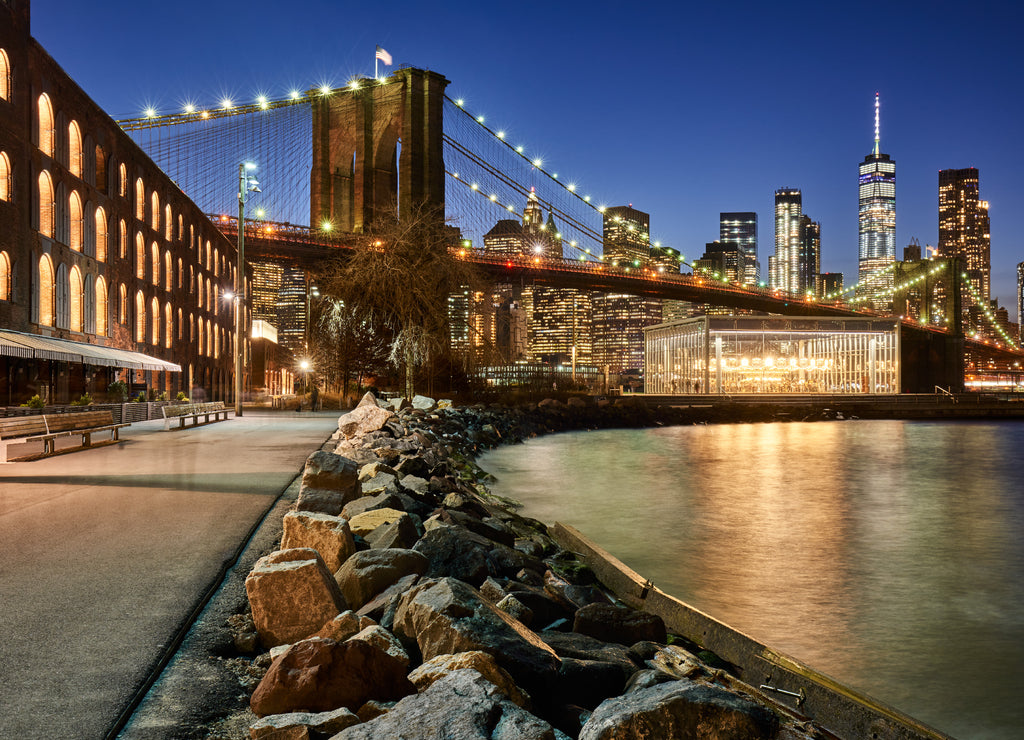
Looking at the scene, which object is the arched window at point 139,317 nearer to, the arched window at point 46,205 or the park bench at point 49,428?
the arched window at point 46,205

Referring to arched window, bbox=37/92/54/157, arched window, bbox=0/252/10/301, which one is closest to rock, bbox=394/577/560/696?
arched window, bbox=0/252/10/301

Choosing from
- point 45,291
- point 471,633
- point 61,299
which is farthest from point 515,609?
point 61,299

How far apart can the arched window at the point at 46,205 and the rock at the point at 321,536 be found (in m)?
24.4

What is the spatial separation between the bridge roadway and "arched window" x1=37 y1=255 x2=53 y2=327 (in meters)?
12.4

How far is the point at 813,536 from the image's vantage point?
11.3 metres

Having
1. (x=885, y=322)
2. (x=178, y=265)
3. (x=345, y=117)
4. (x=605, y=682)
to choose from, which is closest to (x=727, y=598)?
(x=605, y=682)

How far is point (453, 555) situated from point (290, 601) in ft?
5.60

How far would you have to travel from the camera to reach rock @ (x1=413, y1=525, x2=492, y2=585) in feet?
17.3

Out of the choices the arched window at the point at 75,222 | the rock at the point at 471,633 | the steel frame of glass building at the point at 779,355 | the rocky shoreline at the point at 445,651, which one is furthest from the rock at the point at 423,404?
the steel frame of glass building at the point at 779,355

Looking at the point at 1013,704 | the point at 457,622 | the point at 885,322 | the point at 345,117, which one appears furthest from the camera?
the point at 885,322

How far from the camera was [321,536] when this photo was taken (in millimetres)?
5113

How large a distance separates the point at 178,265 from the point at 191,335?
4.56 metres

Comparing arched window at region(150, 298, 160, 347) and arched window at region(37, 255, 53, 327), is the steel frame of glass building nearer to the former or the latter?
arched window at region(150, 298, 160, 347)

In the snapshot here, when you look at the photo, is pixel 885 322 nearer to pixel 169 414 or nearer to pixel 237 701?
pixel 169 414
